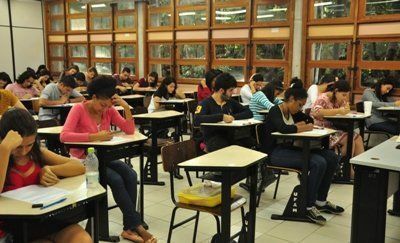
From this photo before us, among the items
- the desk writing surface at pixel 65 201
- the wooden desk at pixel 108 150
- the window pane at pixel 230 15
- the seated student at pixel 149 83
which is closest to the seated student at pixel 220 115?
the wooden desk at pixel 108 150

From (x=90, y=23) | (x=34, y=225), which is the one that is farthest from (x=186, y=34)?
(x=34, y=225)

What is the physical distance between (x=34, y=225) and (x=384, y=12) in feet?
22.0

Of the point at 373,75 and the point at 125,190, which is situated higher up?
A: the point at 373,75

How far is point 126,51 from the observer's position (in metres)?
10.6

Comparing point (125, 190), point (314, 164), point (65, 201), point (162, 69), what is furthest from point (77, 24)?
point (65, 201)

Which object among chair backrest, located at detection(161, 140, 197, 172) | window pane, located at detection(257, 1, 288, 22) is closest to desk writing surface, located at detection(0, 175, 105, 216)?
chair backrest, located at detection(161, 140, 197, 172)

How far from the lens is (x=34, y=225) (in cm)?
198

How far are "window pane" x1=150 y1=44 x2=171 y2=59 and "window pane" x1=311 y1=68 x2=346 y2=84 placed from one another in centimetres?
364

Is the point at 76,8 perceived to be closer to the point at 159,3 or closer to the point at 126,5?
the point at 126,5

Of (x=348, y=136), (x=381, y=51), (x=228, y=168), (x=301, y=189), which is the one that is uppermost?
(x=381, y=51)

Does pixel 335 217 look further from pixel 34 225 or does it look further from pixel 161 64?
pixel 161 64

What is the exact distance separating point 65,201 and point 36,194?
187 mm

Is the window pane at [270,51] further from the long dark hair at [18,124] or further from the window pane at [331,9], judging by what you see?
the long dark hair at [18,124]

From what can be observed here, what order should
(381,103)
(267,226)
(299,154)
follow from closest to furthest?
(267,226)
(299,154)
(381,103)
